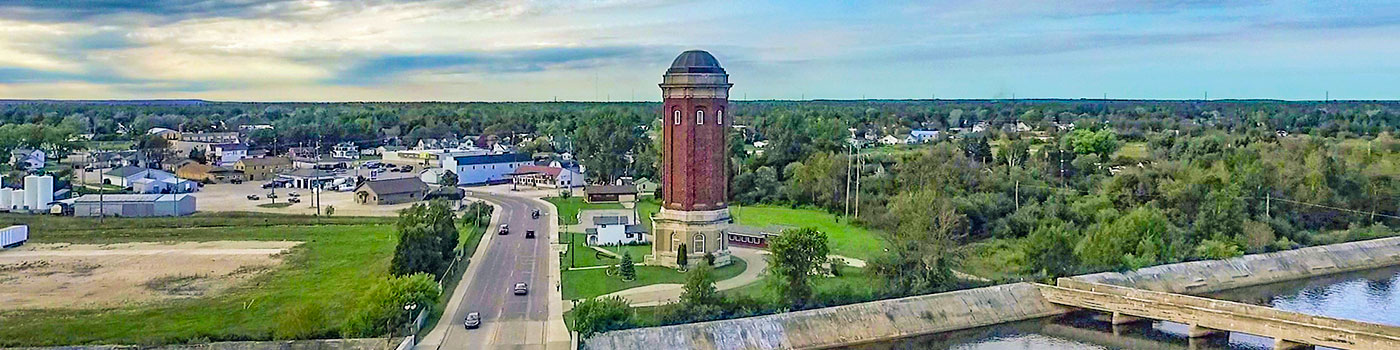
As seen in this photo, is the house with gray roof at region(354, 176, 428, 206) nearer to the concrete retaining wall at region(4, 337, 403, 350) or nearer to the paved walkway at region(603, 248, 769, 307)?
the paved walkway at region(603, 248, 769, 307)

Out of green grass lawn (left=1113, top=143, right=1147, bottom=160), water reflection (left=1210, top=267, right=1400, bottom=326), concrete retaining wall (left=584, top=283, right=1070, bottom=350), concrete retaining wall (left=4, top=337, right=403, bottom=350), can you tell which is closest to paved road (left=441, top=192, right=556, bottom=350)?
concrete retaining wall (left=4, top=337, right=403, bottom=350)

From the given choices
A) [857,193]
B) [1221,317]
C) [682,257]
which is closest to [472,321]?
[682,257]

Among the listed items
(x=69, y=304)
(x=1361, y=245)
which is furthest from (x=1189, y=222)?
(x=69, y=304)

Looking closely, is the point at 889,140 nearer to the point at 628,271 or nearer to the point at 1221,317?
the point at 628,271

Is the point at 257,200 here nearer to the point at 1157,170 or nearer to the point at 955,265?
Result: the point at 955,265

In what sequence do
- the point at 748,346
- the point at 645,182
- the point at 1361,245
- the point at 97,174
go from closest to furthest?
1. the point at 748,346
2. the point at 1361,245
3. the point at 645,182
4. the point at 97,174
